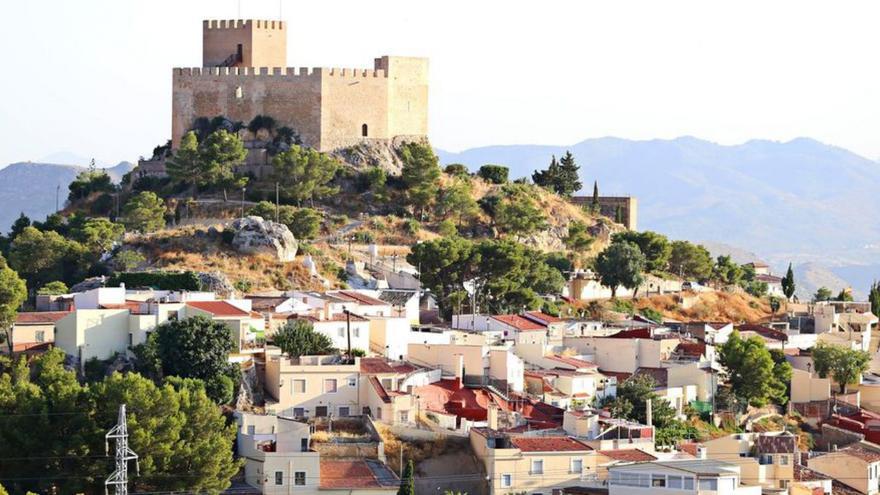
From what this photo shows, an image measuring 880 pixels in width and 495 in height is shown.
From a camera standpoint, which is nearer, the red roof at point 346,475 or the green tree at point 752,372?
the red roof at point 346,475

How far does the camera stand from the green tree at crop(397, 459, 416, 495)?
1508 inches

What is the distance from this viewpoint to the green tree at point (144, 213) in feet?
207

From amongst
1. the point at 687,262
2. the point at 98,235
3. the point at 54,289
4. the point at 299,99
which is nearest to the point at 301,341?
the point at 54,289

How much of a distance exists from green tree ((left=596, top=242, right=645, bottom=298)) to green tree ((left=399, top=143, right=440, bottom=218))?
6.77m

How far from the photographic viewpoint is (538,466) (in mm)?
40250

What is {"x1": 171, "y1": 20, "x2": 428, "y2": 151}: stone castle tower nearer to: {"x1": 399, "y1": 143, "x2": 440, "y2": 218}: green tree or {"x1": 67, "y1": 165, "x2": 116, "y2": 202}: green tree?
{"x1": 399, "y1": 143, "x2": 440, "y2": 218}: green tree

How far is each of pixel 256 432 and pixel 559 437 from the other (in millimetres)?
6990

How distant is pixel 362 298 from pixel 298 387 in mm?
10670

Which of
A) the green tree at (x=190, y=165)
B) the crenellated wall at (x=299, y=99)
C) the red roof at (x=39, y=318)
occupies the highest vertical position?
the crenellated wall at (x=299, y=99)

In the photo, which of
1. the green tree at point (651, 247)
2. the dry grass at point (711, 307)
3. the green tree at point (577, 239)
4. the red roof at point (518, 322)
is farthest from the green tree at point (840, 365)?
the green tree at point (577, 239)

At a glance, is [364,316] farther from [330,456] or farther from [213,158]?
[213,158]

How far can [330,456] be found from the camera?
133ft

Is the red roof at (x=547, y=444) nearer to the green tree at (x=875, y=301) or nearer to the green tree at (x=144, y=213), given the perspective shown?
the green tree at (x=144, y=213)

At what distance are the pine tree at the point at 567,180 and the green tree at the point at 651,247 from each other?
7.86 metres
